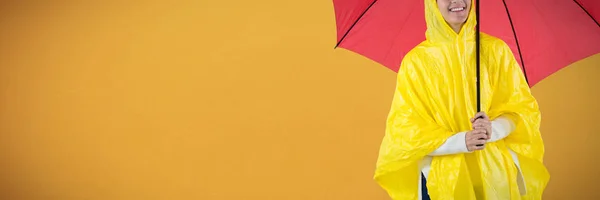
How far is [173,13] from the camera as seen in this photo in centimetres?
329

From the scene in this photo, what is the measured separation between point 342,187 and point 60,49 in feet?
4.35

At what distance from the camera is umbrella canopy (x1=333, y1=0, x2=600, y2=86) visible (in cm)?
188

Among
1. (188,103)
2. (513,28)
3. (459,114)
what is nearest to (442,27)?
(459,114)

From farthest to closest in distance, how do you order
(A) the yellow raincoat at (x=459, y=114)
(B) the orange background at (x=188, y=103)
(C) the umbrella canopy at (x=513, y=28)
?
(B) the orange background at (x=188, y=103)
(C) the umbrella canopy at (x=513, y=28)
(A) the yellow raincoat at (x=459, y=114)

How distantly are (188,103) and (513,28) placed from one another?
5.53ft

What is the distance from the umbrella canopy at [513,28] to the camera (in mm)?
1884

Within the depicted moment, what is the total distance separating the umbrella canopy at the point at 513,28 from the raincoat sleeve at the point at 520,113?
0.25 m

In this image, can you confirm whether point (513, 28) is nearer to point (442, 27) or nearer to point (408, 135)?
point (442, 27)

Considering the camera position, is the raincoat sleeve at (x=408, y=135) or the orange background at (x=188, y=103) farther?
the orange background at (x=188, y=103)

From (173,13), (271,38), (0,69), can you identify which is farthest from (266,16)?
(0,69)

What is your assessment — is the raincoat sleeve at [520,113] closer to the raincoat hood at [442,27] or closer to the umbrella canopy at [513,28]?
the raincoat hood at [442,27]

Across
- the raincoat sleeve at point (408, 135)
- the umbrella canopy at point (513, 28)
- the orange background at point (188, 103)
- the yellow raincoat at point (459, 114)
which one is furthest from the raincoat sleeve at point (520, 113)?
the orange background at point (188, 103)

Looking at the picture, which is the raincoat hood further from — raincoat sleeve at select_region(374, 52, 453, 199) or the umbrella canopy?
the umbrella canopy

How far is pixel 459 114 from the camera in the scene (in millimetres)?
1663
